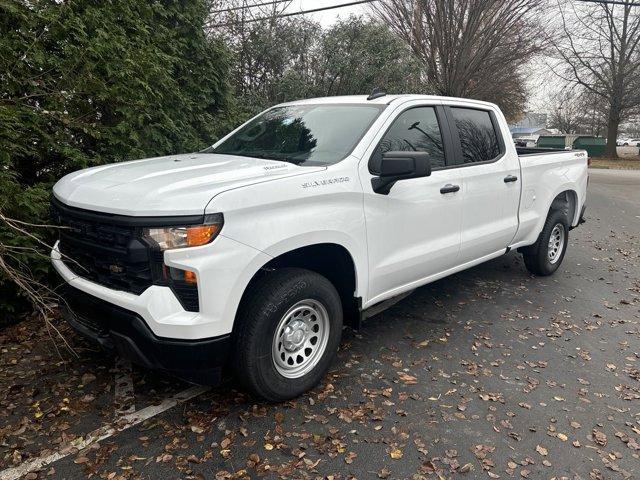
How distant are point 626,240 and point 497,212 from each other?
503cm

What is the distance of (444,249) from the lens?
418 centimetres

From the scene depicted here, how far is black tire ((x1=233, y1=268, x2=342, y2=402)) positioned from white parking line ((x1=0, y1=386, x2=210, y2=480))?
1.98 feet

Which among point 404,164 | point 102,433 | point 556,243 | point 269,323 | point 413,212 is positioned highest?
point 404,164

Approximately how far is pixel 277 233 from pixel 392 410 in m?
1.42

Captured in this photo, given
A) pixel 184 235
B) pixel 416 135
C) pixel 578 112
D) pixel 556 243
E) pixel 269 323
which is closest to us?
pixel 184 235

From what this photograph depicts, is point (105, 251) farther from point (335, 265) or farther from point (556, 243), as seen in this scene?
point (556, 243)

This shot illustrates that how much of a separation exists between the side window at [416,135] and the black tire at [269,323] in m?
1.14

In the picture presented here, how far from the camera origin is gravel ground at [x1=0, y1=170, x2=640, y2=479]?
2.72 m

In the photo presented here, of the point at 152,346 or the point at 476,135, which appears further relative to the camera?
the point at 476,135

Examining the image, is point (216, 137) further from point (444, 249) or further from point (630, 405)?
point (630, 405)

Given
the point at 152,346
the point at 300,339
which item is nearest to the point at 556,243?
the point at 300,339

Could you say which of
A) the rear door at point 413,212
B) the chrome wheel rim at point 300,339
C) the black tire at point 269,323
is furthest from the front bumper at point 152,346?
the rear door at point 413,212

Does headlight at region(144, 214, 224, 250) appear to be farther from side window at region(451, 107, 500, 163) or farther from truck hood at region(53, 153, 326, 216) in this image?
side window at region(451, 107, 500, 163)

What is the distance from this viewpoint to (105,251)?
2.79 m
